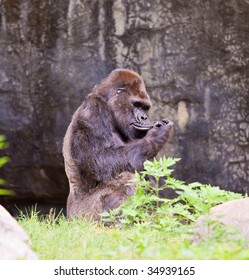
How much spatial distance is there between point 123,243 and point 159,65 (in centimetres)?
526

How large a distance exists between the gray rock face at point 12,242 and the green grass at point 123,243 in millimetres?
229

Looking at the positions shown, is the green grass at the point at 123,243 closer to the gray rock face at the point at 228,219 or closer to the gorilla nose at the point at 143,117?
the gray rock face at the point at 228,219

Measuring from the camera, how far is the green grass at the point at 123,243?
3.56 m

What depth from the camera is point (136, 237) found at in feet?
14.4

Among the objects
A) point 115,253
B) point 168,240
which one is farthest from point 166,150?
point 115,253

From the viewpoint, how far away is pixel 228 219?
4.51 metres

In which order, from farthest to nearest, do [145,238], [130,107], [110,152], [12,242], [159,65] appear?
[159,65]
[130,107]
[110,152]
[145,238]
[12,242]

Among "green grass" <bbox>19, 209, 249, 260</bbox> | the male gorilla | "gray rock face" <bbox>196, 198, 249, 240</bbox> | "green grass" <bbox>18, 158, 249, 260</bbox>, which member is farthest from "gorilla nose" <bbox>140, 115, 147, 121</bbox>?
"gray rock face" <bbox>196, 198, 249, 240</bbox>

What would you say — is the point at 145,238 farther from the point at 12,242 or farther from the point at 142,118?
the point at 142,118

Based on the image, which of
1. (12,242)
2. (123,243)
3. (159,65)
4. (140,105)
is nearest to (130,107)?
(140,105)
